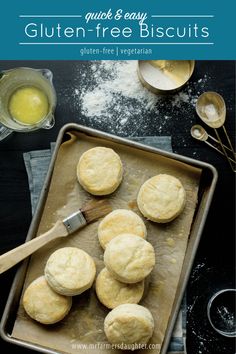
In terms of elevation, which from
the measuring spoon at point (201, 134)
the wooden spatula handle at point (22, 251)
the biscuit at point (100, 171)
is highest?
the measuring spoon at point (201, 134)

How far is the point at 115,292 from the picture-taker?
6.87 ft

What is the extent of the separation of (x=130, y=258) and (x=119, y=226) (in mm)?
144

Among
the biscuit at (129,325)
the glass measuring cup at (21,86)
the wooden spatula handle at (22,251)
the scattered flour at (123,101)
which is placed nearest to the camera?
the biscuit at (129,325)

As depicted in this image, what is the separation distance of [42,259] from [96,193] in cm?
33

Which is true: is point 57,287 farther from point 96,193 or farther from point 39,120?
point 39,120

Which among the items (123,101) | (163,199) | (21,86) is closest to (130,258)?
(163,199)

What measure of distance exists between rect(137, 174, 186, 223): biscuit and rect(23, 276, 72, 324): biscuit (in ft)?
1.50

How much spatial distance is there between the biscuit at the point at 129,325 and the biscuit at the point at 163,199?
1.15ft

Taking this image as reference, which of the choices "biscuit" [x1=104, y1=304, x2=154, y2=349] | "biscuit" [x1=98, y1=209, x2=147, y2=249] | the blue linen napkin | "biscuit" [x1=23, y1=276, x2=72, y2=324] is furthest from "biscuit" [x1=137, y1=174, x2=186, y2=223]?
"biscuit" [x1=23, y1=276, x2=72, y2=324]

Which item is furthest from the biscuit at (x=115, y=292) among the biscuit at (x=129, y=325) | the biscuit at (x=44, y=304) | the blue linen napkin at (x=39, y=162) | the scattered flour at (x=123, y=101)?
the scattered flour at (x=123, y=101)

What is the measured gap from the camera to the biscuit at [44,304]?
6.82 ft

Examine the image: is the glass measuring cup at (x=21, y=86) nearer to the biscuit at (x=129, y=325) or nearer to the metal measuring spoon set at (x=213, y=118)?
the metal measuring spoon set at (x=213, y=118)

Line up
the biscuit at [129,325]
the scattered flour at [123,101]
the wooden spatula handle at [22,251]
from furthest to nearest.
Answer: the scattered flour at [123,101] < the wooden spatula handle at [22,251] < the biscuit at [129,325]

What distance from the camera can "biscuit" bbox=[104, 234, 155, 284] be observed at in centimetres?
203
